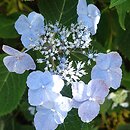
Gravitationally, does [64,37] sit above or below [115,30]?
above

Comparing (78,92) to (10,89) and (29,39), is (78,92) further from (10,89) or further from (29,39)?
(10,89)

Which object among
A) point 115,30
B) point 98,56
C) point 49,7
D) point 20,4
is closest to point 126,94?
point 115,30

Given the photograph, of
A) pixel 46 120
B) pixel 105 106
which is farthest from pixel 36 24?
pixel 105 106

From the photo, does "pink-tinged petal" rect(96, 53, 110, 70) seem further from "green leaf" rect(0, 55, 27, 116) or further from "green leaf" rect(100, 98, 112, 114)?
"green leaf" rect(100, 98, 112, 114)

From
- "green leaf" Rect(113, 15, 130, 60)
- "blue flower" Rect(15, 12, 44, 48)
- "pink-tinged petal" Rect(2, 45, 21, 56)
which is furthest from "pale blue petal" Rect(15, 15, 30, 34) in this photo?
"green leaf" Rect(113, 15, 130, 60)

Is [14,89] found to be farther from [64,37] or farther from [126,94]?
[126,94]
